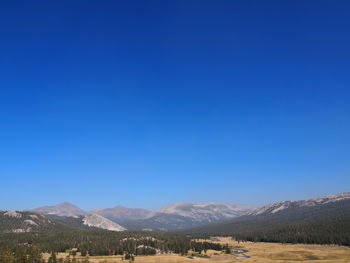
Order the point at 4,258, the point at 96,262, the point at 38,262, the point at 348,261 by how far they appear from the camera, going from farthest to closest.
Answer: the point at 96,262
the point at 348,261
the point at 38,262
the point at 4,258

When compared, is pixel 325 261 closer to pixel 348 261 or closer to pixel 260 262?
pixel 348 261

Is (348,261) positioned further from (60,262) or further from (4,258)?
(4,258)

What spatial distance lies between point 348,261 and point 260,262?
4588 centimetres

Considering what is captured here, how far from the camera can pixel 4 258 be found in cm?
14812

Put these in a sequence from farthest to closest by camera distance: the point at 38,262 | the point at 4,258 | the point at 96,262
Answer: the point at 96,262 < the point at 38,262 < the point at 4,258

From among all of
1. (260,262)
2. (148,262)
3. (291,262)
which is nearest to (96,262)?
(148,262)

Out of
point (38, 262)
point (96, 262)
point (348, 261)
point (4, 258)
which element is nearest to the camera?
point (4, 258)

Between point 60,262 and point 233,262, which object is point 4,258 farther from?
point 233,262

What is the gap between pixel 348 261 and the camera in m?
177

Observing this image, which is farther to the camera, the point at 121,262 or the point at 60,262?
the point at 121,262

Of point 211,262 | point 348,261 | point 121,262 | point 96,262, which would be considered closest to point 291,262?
point 348,261

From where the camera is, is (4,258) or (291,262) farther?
(291,262)

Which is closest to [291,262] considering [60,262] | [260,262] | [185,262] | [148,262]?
[260,262]

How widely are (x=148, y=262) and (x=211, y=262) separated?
1495 inches
